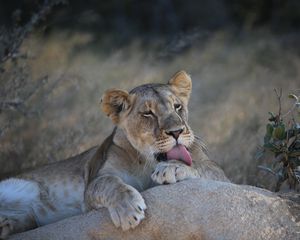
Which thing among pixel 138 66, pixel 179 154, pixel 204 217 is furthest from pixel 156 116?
pixel 138 66

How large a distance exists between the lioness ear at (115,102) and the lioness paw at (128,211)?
108 centimetres

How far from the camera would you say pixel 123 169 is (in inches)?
223

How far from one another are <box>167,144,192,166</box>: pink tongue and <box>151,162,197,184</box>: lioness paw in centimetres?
14

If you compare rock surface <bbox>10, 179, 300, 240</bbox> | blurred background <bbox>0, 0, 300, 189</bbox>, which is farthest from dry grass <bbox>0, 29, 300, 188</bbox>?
rock surface <bbox>10, 179, 300, 240</bbox>

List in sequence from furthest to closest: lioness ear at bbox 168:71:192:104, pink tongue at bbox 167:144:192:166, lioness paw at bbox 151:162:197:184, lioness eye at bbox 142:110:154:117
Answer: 1. lioness ear at bbox 168:71:192:104
2. lioness eye at bbox 142:110:154:117
3. pink tongue at bbox 167:144:192:166
4. lioness paw at bbox 151:162:197:184

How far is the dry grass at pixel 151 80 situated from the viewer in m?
8.59

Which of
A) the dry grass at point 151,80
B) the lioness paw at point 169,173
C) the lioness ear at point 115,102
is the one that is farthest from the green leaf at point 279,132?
the dry grass at point 151,80

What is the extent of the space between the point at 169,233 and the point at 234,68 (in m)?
7.22

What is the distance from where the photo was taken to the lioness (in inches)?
202

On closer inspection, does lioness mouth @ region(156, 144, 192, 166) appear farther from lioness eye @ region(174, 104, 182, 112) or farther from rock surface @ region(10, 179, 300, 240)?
lioness eye @ region(174, 104, 182, 112)

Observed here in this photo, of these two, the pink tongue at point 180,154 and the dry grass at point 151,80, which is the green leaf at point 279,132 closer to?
the pink tongue at point 180,154

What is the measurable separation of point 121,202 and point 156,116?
2.84ft

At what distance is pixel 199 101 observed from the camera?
10.7 metres

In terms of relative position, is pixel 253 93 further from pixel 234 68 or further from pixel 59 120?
pixel 59 120
